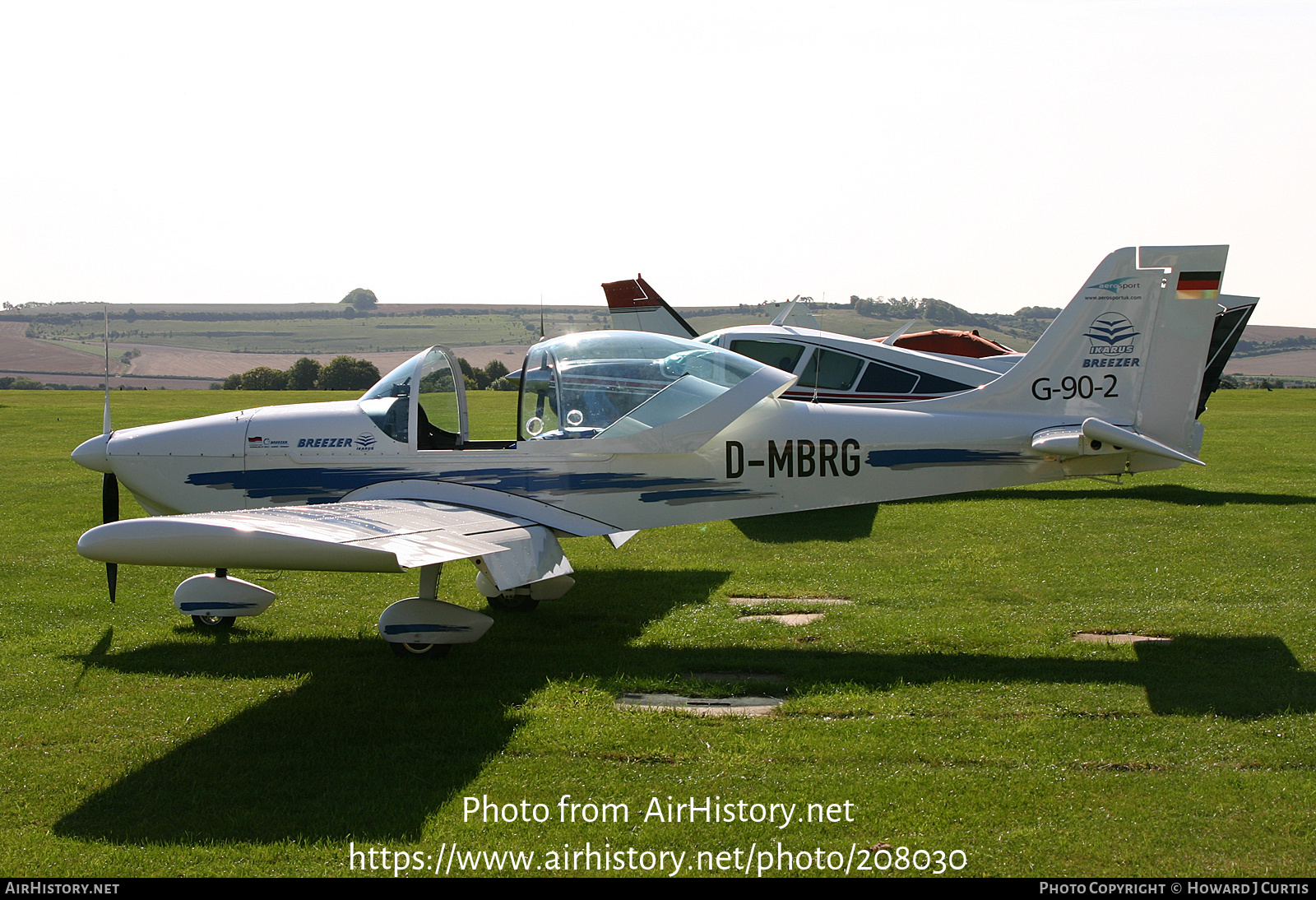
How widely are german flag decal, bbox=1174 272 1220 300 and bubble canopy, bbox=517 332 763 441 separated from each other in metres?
3.01

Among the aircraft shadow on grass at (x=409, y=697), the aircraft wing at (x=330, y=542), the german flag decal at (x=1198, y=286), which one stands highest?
the german flag decal at (x=1198, y=286)

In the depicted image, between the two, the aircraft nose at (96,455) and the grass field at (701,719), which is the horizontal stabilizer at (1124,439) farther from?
the aircraft nose at (96,455)

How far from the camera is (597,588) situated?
8609 millimetres

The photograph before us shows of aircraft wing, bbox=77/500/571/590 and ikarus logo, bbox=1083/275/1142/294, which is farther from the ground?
ikarus logo, bbox=1083/275/1142/294

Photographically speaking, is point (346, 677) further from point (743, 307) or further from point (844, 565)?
point (743, 307)

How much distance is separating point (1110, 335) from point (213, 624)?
700 centimetres

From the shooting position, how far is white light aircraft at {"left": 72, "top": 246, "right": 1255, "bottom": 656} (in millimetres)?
6660

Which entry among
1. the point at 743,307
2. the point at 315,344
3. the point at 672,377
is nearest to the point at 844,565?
the point at 672,377

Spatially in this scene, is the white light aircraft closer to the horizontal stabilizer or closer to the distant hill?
the horizontal stabilizer

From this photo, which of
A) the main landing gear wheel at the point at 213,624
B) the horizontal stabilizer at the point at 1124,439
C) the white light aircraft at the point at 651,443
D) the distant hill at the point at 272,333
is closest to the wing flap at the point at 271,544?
the white light aircraft at the point at 651,443

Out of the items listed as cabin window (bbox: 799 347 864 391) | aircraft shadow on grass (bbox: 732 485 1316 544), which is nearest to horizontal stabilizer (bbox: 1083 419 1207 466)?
aircraft shadow on grass (bbox: 732 485 1316 544)

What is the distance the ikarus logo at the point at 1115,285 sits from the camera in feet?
22.7

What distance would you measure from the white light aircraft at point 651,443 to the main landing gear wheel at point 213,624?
2cm

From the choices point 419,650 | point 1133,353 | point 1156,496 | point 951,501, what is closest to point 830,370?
point 951,501
